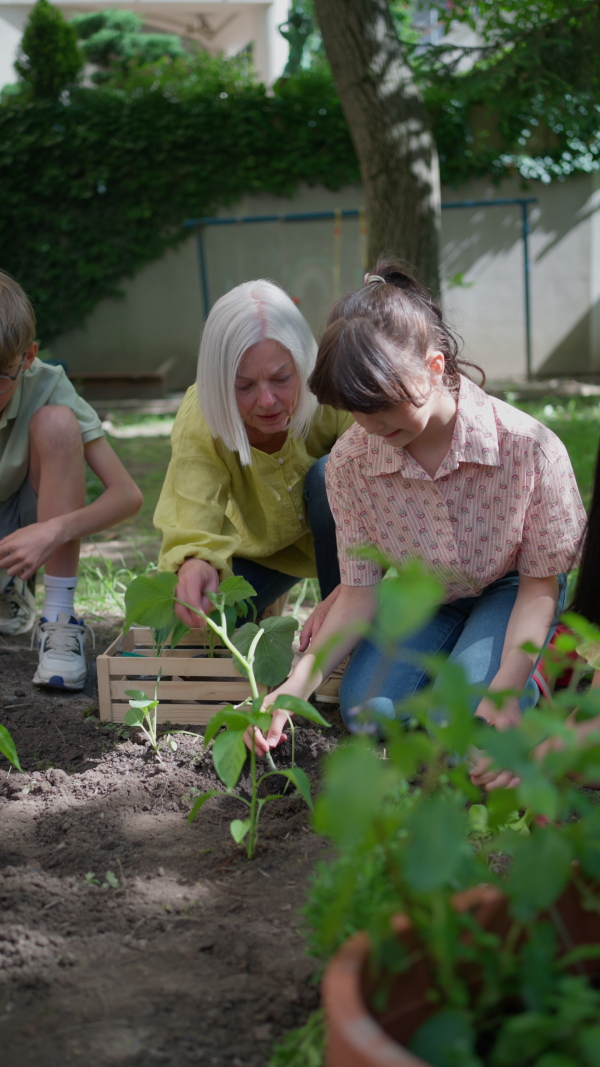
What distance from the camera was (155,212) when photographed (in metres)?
9.08

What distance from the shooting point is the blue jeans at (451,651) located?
1.90m

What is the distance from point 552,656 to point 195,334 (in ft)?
28.5

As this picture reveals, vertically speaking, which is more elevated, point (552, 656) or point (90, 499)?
point (552, 656)

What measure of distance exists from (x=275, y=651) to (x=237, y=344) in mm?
663

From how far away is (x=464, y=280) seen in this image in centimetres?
912

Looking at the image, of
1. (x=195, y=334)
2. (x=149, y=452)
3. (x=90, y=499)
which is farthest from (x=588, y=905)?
(x=195, y=334)

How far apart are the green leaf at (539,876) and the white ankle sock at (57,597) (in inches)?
71.4

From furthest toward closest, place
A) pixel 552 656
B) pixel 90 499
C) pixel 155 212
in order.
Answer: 1. pixel 155 212
2. pixel 90 499
3. pixel 552 656

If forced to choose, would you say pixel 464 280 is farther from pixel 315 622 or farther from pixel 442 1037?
pixel 442 1037

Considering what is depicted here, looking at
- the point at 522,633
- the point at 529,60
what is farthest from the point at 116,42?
the point at 522,633

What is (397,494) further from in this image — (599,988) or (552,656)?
(599,988)

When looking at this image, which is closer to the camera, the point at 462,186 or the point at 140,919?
the point at 140,919

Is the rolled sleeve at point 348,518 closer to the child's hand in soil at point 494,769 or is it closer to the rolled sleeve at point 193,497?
the rolled sleeve at point 193,497

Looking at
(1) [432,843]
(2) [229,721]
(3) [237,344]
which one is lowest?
(2) [229,721]
